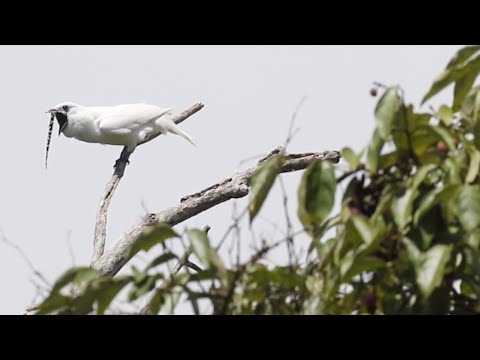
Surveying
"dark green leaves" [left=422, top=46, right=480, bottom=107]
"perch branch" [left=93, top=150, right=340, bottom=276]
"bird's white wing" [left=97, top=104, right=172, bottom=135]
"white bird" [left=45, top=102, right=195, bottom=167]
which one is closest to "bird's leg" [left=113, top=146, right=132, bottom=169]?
"white bird" [left=45, top=102, right=195, bottom=167]

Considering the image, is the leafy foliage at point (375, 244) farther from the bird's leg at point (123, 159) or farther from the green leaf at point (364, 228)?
the bird's leg at point (123, 159)

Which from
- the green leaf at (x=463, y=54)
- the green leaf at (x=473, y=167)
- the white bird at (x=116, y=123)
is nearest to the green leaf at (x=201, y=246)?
the green leaf at (x=473, y=167)

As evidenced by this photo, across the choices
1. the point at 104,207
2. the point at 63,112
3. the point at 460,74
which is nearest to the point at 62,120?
the point at 63,112

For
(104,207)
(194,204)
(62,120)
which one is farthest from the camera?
(62,120)

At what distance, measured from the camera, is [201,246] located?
1.29 metres

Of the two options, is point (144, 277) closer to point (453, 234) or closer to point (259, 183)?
point (259, 183)

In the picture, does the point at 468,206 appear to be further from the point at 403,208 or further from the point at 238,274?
the point at 238,274

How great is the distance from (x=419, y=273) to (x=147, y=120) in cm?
683

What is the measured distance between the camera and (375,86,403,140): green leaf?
1.33 m

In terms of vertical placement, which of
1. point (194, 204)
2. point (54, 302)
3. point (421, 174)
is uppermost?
point (421, 174)

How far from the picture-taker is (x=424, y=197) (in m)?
1.33

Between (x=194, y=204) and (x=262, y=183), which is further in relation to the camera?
(x=194, y=204)

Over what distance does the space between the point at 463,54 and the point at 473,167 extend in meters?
0.23
